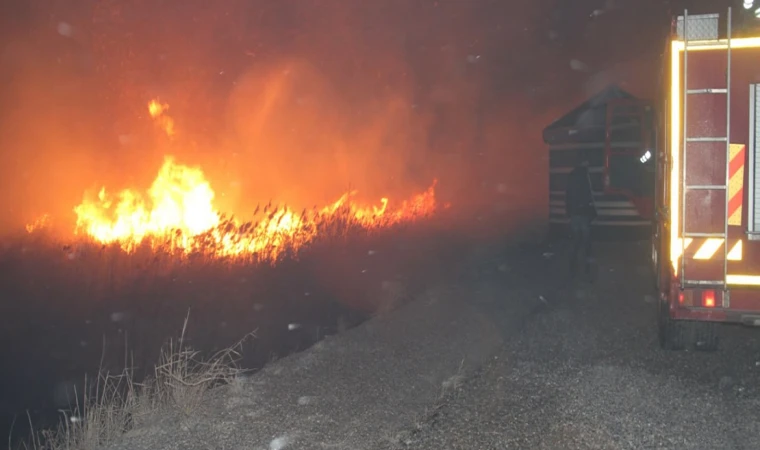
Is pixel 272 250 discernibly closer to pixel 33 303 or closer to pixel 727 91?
pixel 33 303

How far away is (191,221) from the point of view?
44.1 ft

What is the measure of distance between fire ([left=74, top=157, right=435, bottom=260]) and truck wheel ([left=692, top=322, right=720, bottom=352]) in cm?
702

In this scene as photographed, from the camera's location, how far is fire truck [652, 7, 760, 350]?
5.67 metres

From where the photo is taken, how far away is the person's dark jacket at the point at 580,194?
11.3 meters

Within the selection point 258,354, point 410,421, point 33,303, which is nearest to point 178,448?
point 410,421

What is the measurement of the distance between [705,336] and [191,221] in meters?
10.0

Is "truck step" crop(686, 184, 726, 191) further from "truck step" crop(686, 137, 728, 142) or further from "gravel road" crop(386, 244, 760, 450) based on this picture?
"gravel road" crop(386, 244, 760, 450)

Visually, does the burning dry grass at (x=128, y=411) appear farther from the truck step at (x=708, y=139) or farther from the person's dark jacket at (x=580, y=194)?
the person's dark jacket at (x=580, y=194)

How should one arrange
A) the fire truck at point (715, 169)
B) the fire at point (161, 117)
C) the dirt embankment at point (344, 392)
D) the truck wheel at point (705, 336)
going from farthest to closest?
1. the fire at point (161, 117)
2. the truck wheel at point (705, 336)
3. the fire truck at point (715, 169)
4. the dirt embankment at point (344, 392)

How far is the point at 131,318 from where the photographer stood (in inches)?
341

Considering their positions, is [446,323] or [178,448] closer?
[178,448]

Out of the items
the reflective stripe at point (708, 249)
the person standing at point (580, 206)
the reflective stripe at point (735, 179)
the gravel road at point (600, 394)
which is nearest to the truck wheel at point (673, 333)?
the gravel road at point (600, 394)

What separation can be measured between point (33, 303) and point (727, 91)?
9.22 meters

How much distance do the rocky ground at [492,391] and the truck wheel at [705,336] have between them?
0.17m
